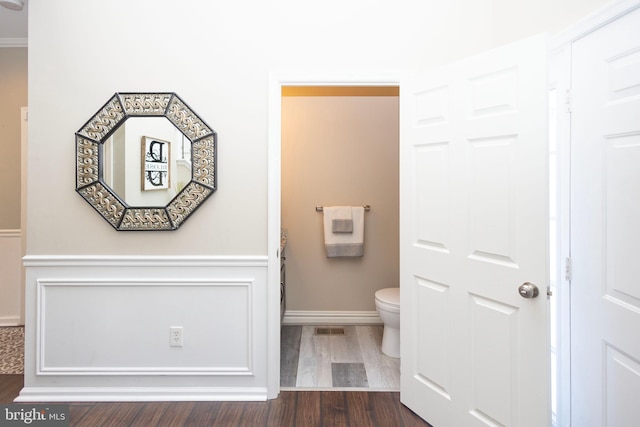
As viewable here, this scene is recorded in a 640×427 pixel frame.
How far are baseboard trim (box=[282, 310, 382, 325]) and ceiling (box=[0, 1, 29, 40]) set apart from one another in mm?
3133

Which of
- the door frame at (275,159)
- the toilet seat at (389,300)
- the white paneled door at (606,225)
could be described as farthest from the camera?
the toilet seat at (389,300)

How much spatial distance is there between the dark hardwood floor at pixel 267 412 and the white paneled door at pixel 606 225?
0.86 meters

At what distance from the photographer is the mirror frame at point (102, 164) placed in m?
2.22

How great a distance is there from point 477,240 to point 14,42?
403 centimetres

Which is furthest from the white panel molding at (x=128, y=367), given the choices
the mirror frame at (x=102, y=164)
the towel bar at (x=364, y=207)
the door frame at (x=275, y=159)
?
the towel bar at (x=364, y=207)

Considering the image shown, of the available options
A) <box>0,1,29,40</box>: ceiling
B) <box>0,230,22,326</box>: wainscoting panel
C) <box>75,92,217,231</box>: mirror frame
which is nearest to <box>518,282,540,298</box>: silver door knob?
<box>75,92,217,231</box>: mirror frame

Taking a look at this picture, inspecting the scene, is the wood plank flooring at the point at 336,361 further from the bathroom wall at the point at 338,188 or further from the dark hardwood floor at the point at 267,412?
the bathroom wall at the point at 338,188

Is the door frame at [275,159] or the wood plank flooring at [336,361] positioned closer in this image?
the door frame at [275,159]

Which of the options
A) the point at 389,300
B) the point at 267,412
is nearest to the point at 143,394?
the point at 267,412

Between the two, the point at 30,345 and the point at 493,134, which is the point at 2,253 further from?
the point at 493,134

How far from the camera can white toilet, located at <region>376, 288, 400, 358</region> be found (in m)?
2.77

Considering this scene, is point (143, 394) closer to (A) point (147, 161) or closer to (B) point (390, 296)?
(A) point (147, 161)

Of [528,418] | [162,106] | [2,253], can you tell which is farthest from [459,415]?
[2,253]

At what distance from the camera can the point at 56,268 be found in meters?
2.26
